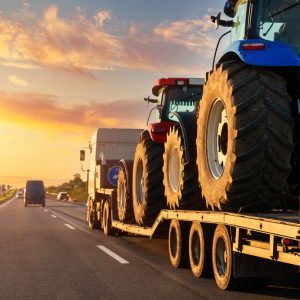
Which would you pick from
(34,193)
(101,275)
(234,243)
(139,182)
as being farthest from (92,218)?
(34,193)

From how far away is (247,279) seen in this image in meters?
7.45

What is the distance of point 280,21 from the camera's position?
7.28m

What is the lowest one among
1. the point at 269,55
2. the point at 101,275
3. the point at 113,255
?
the point at 101,275

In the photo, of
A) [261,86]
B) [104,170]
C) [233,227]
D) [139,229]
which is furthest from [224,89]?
[104,170]

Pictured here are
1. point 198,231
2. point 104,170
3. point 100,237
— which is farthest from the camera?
point 104,170

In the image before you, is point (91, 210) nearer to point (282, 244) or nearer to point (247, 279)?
point (247, 279)

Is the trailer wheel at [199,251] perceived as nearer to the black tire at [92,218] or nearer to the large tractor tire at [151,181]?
the large tractor tire at [151,181]

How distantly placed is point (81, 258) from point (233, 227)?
16.7ft

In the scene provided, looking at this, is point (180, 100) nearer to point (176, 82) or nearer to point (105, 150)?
point (176, 82)

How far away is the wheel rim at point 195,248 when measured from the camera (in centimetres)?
859

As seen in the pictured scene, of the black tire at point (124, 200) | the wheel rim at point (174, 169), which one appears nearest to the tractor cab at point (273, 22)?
the wheel rim at point (174, 169)

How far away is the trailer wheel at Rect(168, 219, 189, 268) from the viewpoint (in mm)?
9195

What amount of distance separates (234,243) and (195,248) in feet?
6.05

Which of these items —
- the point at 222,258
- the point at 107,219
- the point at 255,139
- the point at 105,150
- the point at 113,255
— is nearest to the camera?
the point at 255,139
